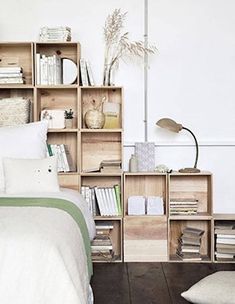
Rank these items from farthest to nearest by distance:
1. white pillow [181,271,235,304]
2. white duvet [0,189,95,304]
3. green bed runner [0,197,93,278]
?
green bed runner [0,197,93,278]
white pillow [181,271,235,304]
white duvet [0,189,95,304]

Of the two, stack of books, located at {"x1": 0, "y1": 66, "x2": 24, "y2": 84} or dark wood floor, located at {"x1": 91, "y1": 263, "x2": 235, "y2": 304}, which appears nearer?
dark wood floor, located at {"x1": 91, "y1": 263, "x2": 235, "y2": 304}

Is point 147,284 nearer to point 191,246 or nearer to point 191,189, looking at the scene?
point 191,246

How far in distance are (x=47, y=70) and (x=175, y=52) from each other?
1101 mm

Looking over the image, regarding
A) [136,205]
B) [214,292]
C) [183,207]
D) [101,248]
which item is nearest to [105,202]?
[136,205]

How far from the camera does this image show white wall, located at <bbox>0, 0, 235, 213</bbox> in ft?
14.3

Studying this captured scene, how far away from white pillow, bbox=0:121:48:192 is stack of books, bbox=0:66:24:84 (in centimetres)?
55

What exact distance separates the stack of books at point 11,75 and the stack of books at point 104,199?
103 centimetres

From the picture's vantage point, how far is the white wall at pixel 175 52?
4.36 metres

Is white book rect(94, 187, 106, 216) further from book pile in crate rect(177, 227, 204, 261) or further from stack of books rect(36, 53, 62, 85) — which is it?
stack of books rect(36, 53, 62, 85)

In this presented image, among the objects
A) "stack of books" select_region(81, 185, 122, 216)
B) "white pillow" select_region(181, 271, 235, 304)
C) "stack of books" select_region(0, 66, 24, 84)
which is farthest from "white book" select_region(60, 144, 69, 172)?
"white pillow" select_region(181, 271, 235, 304)

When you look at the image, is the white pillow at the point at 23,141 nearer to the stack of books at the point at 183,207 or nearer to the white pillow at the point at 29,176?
the white pillow at the point at 29,176

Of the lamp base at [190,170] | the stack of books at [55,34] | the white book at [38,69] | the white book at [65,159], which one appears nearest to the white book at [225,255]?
the lamp base at [190,170]

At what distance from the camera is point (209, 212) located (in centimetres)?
421

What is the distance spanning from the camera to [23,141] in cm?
368
